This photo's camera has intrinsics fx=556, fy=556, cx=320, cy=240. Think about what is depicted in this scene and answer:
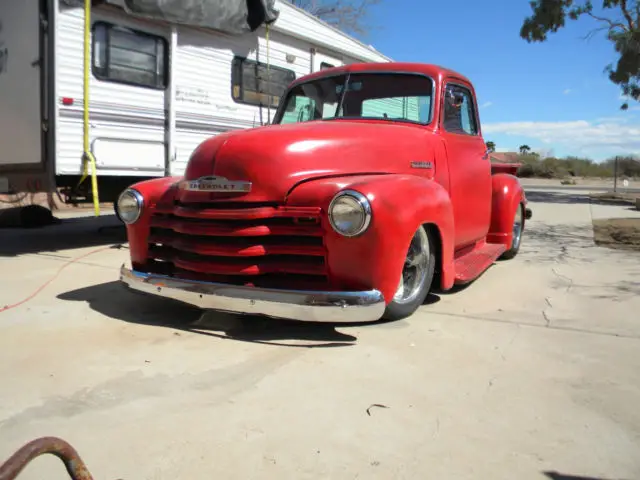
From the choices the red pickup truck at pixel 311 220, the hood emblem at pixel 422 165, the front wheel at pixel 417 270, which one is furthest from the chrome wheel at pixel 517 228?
the front wheel at pixel 417 270

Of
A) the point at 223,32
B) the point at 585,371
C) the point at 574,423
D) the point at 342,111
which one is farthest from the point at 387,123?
the point at 223,32

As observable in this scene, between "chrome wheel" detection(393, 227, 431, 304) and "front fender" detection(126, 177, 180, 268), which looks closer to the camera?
"chrome wheel" detection(393, 227, 431, 304)

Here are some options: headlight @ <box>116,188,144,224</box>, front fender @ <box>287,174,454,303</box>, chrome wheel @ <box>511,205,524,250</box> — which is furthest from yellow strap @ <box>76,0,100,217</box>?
chrome wheel @ <box>511,205,524,250</box>

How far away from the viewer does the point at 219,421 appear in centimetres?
242

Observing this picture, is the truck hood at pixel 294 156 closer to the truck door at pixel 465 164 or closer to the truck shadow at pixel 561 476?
the truck door at pixel 465 164

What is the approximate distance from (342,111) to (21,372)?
10.4 ft

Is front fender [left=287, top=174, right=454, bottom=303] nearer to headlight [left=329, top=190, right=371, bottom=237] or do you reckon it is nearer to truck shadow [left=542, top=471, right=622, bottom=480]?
headlight [left=329, top=190, right=371, bottom=237]

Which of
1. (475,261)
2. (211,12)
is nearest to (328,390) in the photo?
(475,261)

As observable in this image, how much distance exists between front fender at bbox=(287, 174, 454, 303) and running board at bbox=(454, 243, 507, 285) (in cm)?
106

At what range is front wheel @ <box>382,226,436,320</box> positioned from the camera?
3.85 metres

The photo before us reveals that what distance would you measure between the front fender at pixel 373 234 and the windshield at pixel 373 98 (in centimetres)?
134

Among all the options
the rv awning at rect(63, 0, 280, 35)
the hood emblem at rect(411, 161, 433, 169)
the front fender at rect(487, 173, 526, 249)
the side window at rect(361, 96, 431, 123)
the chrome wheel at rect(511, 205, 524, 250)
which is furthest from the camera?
the chrome wheel at rect(511, 205, 524, 250)

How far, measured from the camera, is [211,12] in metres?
6.75

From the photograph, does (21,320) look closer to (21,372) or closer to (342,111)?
(21,372)
